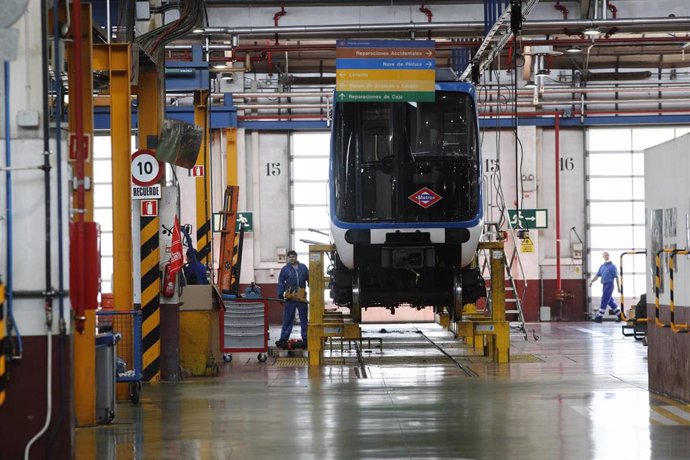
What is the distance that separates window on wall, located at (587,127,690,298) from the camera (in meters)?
27.5

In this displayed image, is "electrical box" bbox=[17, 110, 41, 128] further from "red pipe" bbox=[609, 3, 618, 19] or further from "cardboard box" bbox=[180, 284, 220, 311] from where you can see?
"red pipe" bbox=[609, 3, 618, 19]

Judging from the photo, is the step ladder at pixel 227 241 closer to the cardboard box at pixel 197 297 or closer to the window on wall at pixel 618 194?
the cardboard box at pixel 197 297

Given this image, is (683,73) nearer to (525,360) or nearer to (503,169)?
(503,169)

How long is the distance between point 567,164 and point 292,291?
34.3 ft

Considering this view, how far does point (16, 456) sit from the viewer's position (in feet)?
23.2

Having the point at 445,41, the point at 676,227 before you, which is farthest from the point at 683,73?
the point at 676,227

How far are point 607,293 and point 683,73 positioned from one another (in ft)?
17.8

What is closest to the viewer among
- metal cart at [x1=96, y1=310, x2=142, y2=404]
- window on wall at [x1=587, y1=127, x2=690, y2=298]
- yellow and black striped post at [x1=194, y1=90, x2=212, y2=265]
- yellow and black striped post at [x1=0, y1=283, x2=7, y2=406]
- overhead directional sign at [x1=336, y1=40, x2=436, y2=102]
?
yellow and black striped post at [x1=0, y1=283, x2=7, y2=406]

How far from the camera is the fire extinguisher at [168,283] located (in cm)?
1345

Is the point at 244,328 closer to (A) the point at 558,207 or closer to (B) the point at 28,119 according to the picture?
(B) the point at 28,119

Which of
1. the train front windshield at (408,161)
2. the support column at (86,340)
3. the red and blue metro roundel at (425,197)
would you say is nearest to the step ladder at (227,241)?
the train front windshield at (408,161)

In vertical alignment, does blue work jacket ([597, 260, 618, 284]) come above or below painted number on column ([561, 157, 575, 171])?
below

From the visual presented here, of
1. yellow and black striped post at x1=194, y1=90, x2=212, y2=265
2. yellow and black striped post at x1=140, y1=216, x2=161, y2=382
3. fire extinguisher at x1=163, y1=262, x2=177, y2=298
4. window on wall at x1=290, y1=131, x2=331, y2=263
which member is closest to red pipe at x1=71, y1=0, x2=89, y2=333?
yellow and black striped post at x1=140, y1=216, x2=161, y2=382

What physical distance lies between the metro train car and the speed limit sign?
2756 mm
